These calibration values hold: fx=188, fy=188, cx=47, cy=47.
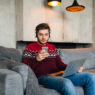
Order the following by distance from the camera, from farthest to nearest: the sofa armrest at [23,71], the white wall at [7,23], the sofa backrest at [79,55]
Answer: the white wall at [7,23], the sofa backrest at [79,55], the sofa armrest at [23,71]

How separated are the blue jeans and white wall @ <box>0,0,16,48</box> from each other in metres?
1.56

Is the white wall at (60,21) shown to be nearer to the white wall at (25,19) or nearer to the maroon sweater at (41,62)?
the white wall at (25,19)

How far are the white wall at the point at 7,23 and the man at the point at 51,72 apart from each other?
1.25 metres

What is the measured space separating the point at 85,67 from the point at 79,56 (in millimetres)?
170

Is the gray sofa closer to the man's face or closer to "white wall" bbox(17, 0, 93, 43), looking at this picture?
the man's face

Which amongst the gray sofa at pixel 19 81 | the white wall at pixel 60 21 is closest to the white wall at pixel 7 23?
the white wall at pixel 60 21

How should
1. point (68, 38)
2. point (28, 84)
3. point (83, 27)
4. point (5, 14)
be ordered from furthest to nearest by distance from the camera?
point (83, 27) → point (68, 38) → point (5, 14) → point (28, 84)

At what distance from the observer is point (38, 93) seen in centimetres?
138

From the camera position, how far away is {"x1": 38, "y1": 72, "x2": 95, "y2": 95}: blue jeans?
57.0 inches

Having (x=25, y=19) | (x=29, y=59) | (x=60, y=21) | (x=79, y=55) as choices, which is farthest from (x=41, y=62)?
(x=60, y=21)

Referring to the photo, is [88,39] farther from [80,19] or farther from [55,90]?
[55,90]

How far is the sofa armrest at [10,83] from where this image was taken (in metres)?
1.24

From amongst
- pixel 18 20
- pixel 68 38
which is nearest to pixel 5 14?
pixel 18 20

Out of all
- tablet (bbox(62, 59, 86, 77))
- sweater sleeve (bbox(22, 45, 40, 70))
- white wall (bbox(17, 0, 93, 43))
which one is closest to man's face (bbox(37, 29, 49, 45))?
sweater sleeve (bbox(22, 45, 40, 70))
